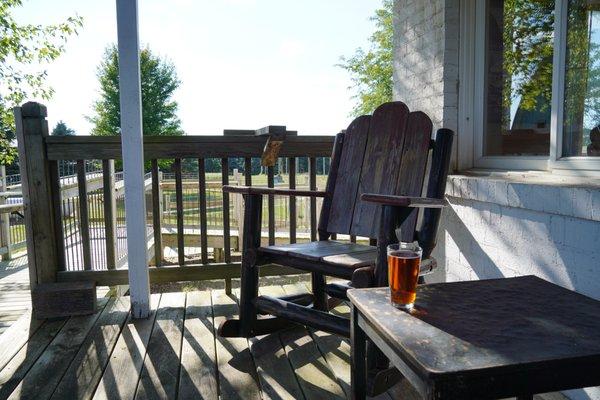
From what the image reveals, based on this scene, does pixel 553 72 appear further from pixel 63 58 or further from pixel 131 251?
pixel 63 58

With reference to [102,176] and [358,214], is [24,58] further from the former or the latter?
[358,214]

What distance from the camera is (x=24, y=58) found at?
19.9 feet

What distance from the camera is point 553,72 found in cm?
174

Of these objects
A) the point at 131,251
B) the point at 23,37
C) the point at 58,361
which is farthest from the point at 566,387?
the point at 23,37

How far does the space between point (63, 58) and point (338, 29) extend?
15174mm

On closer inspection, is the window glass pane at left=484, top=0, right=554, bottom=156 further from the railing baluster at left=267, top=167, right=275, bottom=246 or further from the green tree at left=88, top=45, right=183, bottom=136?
the green tree at left=88, top=45, right=183, bottom=136

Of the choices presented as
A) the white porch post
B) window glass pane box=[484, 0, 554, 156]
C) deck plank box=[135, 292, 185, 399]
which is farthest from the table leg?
the white porch post

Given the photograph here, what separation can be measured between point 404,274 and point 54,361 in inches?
64.8

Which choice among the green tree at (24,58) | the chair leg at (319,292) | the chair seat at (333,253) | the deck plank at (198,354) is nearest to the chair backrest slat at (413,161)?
the chair seat at (333,253)

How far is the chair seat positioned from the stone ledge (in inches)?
21.0

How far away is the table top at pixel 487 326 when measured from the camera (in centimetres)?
76

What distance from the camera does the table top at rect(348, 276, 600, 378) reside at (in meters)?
0.76

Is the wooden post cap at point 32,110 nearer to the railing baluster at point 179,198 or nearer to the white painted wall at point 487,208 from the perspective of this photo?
the railing baluster at point 179,198

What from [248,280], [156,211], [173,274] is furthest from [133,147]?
[248,280]
